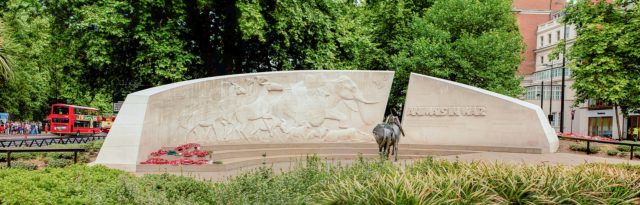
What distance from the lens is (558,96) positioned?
217 ft

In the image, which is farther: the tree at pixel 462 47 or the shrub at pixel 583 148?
the tree at pixel 462 47

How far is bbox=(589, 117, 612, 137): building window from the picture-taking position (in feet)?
176

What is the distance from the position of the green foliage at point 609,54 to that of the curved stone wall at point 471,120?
1017 centimetres

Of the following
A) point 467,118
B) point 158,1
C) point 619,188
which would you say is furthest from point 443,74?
point 619,188

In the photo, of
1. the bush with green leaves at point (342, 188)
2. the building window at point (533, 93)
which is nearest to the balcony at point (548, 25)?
the building window at point (533, 93)

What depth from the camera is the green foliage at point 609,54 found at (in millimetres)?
27188

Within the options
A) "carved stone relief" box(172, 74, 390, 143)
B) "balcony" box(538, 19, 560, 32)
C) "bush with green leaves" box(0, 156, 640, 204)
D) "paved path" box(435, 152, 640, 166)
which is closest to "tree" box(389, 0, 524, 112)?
"carved stone relief" box(172, 74, 390, 143)

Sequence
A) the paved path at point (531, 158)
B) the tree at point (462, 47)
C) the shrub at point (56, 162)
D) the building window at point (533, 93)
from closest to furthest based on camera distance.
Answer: the shrub at point (56, 162)
the paved path at point (531, 158)
the tree at point (462, 47)
the building window at point (533, 93)

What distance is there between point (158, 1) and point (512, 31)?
2831 cm

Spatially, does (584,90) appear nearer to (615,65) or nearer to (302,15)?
(615,65)

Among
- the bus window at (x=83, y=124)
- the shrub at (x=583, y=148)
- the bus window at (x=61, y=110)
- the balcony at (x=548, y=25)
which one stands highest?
the balcony at (x=548, y=25)

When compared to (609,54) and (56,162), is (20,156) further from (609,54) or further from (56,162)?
(609,54)

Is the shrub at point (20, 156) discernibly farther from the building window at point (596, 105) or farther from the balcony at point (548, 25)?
the balcony at point (548, 25)

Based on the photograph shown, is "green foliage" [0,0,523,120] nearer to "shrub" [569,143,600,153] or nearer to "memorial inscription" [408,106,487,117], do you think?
"memorial inscription" [408,106,487,117]
